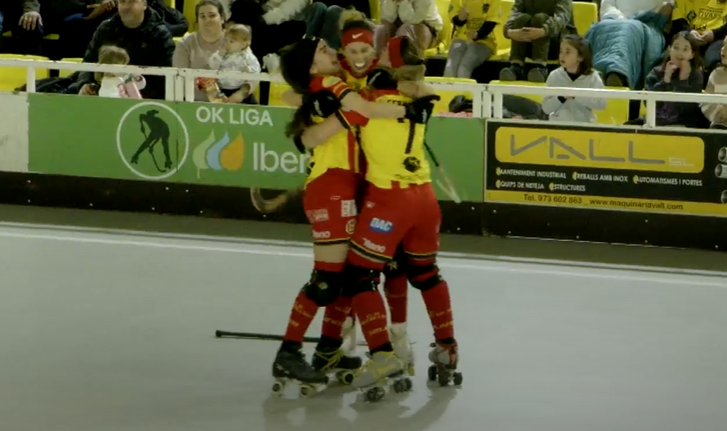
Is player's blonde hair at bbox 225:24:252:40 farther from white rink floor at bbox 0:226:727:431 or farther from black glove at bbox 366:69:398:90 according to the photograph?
black glove at bbox 366:69:398:90

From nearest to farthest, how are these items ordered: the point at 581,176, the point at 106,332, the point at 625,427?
the point at 625,427 → the point at 106,332 → the point at 581,176

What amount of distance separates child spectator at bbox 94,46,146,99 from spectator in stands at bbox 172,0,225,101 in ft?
1.30

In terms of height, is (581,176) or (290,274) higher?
(581,176)

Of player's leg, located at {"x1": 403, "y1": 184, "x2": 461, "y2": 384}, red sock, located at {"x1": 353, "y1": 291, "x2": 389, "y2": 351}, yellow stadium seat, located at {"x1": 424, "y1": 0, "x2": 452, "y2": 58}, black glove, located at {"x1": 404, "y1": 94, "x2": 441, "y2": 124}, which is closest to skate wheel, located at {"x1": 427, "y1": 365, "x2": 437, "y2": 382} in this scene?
player's leg, located at {"x1": 403, "y1": 184, "x2": 461, "y2": 384}

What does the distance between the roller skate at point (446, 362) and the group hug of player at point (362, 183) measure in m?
0.02

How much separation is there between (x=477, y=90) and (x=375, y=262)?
12.1ft

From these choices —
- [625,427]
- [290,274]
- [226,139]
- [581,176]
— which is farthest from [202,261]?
[625,427]

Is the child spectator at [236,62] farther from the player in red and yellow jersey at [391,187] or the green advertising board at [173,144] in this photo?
the player in red and yellow jersey at [391,187]

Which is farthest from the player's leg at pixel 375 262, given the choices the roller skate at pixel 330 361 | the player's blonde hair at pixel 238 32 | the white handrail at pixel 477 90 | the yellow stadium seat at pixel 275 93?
the yellow stadium seat at pixel 275 93

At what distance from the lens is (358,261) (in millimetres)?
5633

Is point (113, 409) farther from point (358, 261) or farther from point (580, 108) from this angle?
point (580, 108)

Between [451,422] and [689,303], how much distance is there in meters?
2.69

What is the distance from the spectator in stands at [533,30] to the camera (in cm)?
1074

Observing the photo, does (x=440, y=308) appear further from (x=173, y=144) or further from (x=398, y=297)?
(x=173, y=144)
